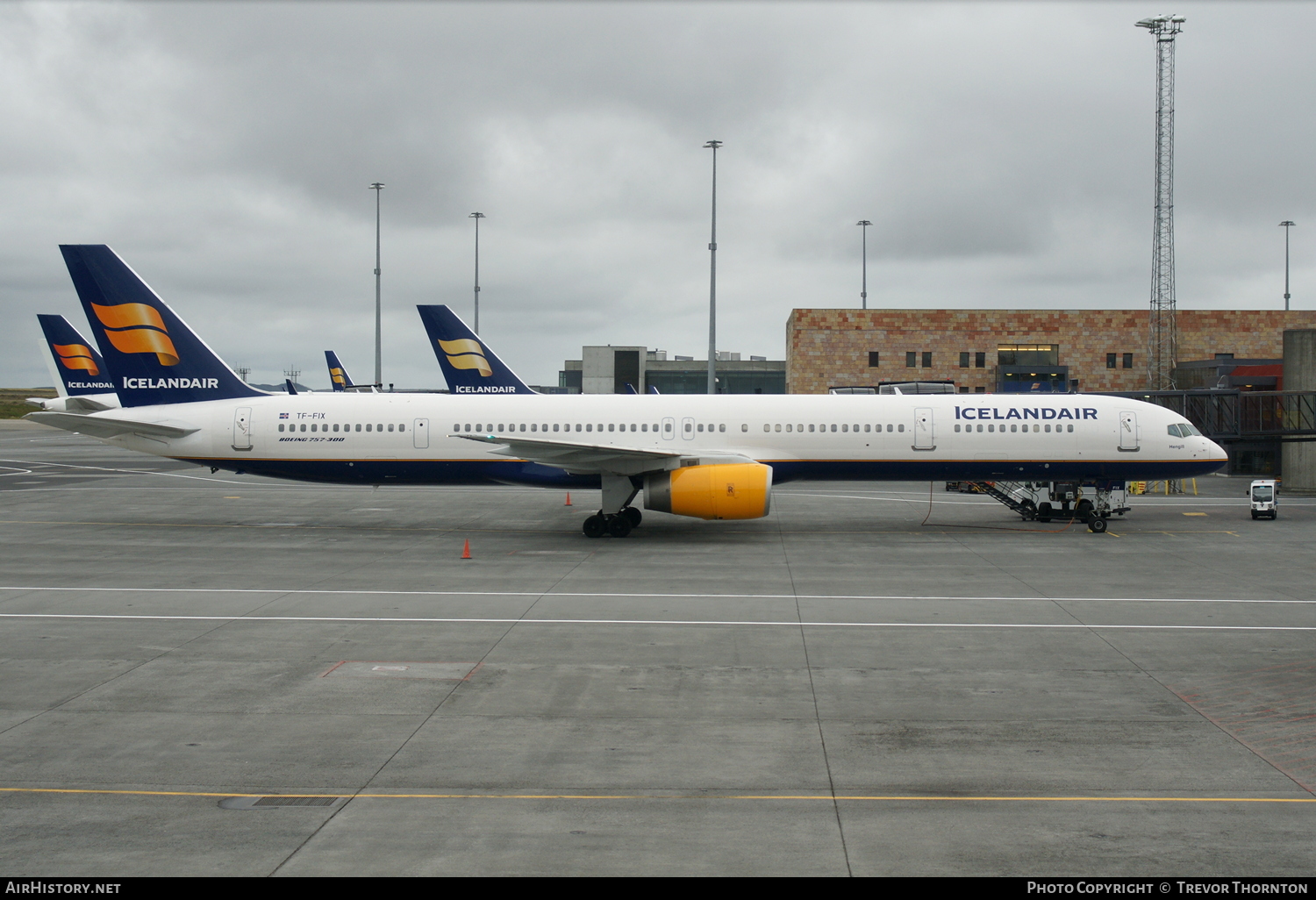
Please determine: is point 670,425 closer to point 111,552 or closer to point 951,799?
point 111,552

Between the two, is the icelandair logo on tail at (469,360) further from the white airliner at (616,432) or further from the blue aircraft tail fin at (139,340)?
the white airliner at (616,432)

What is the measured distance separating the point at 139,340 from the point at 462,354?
20.8m

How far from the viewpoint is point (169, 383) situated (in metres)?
29.5

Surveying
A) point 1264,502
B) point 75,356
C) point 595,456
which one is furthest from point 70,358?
point 1264,502

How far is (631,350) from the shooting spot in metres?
93.8

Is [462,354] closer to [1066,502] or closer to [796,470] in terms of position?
[796,470]

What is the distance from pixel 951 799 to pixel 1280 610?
12.2m

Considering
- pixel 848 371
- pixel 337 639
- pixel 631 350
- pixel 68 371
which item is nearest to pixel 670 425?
pixel 337 639

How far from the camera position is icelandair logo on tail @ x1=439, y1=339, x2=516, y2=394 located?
161 feet

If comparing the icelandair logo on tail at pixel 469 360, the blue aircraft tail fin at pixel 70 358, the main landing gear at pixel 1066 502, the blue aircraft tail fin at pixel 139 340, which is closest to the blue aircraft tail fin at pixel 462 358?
the icelandair logo on tail at pixel 469 360

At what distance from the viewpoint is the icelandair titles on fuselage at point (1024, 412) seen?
92.4 feet

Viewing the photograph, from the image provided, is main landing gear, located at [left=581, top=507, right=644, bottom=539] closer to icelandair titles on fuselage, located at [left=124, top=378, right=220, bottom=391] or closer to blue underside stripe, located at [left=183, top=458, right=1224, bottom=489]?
blue underside stripe, located at [left=183, top=458, right=1224, bottom=489]

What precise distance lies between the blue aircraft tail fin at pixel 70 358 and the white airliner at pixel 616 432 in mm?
23260

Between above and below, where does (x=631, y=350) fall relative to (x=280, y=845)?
above
